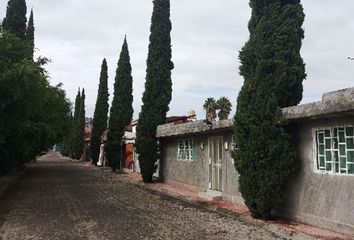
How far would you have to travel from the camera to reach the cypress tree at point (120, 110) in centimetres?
3650

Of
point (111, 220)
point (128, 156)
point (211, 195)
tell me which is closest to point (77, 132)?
point (128, 156)

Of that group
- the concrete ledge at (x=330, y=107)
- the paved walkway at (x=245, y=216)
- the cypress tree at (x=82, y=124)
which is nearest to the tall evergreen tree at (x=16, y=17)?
the paved walkway at (x=245, y=216)

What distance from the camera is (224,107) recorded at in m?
18.9

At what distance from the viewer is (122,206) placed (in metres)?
15.4

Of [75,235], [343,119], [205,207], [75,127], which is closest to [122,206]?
[205,207]

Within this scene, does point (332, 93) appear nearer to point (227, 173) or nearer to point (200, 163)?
point (227, 173)

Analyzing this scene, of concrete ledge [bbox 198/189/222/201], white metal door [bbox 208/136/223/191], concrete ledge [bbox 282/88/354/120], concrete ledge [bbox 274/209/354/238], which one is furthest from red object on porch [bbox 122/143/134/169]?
concrete ledge [bbox 282/88/354/120]

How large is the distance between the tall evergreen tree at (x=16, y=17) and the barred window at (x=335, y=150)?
70.3 ft

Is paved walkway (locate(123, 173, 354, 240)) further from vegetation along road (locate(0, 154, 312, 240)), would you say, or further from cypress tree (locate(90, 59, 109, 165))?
cypress tree (locate(90, 59, 109, 165))

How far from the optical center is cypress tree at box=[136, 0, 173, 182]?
26.1m

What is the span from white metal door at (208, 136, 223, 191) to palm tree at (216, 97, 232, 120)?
3.44ft

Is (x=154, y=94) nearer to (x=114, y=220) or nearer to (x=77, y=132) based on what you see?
(x=114, y=220)

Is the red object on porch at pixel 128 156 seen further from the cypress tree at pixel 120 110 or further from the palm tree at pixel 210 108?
the palm tree at pixel 210 108

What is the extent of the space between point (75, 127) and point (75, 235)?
63502mm
